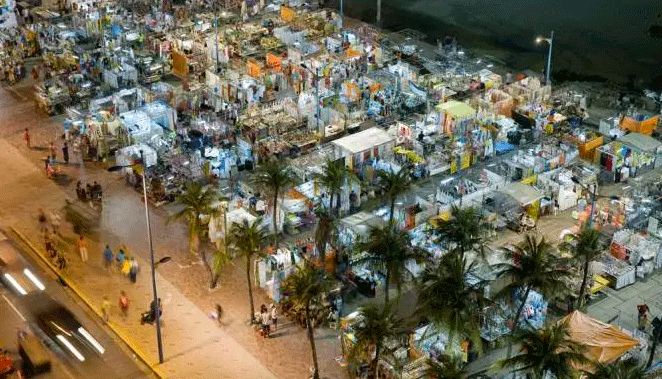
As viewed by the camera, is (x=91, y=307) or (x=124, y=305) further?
(x=91, y=307)

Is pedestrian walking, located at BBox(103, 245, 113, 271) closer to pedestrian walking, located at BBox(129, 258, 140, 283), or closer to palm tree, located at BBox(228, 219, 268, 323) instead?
pedestrian walking, located at BBox(129, 258, 140, 283)

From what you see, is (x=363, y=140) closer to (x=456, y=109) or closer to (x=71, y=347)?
(x=456, y=109)

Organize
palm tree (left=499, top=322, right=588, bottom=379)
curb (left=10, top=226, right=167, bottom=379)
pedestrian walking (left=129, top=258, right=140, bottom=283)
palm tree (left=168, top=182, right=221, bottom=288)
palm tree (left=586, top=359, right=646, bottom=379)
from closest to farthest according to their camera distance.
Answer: palm tree (left=586, top=359, right=646, bottom=379) < palm tree (left=499, top=322, right=588, bottom=379) < curb (left=10, top=226, right=167, bottom=379) < palm tree (left=168, top=182, right=221, bottom=288) < pedestrian walking (left=129, top=258, right=140, bottom=283)

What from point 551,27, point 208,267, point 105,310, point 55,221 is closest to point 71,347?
point 105,310

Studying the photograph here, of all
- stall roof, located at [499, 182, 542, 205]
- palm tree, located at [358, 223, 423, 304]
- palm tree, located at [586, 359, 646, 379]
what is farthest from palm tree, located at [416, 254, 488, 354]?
stall roof, located at [499, 182, 542, 205]

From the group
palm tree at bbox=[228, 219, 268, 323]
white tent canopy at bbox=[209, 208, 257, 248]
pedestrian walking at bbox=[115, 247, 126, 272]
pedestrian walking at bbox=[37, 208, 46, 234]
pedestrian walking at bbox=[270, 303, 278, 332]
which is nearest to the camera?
palm tree at bbox=[228, 219, 268, 323]

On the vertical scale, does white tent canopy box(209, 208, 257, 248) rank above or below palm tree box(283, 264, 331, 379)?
below

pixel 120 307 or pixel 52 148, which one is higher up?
pixel 52 148

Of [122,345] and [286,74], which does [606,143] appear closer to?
[286,74]

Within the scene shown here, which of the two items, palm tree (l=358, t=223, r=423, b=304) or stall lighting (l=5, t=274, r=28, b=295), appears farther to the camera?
stall lighting (l=5, t=274, r=28, b=295)
